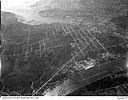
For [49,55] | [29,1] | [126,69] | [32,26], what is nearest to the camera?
[126,69]

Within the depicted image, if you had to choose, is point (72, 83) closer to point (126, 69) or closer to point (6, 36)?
point (126, 69)

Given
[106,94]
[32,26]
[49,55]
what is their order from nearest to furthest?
[106,94], [49,55], [32,26]

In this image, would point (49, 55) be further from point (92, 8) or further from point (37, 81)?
point (92, 8)

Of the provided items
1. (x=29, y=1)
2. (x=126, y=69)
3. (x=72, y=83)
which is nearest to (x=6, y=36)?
(x=72, y=83)

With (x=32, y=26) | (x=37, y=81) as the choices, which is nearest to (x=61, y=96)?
(x=37, y=81)

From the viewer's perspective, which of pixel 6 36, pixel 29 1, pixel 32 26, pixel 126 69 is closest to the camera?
pixel 126 69

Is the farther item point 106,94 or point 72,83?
point 72,83
